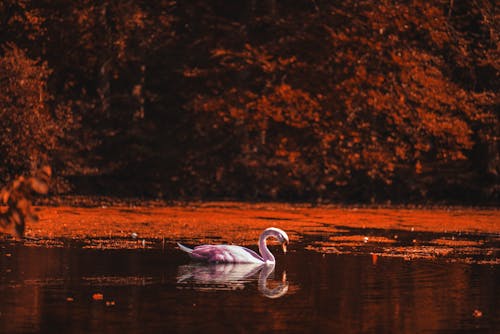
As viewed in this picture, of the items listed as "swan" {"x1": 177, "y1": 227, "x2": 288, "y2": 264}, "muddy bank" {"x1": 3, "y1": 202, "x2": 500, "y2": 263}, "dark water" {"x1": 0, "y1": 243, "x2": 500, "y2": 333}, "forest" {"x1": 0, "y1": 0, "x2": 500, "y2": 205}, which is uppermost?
"forest" {"x1": 0, "y1": 0, "x2": 500, "y2": 205}

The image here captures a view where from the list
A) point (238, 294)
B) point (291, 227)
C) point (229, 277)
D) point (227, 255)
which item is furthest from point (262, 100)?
point (238, 294)

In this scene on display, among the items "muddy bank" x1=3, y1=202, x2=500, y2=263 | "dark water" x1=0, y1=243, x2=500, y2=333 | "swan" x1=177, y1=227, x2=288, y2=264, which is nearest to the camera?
"dark water" x1=0, y1=243, x2=500, y2=333

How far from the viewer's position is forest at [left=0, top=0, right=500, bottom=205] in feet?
116

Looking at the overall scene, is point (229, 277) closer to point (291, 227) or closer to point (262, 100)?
point (291, 227)

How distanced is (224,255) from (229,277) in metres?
1.65

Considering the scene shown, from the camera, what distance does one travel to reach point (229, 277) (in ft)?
53.6

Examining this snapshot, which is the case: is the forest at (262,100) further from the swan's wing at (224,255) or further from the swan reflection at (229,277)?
the swan reflection at (229,277)

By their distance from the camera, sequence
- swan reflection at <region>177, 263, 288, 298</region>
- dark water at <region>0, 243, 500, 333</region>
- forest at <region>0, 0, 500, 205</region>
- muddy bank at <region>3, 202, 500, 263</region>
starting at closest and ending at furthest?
dark water at <region>0, 243, 500, 333</region> < swan reflection at <region>177, 263, 288, 298</region> < muddy bank at <region>3, 202, 500, 263</region> < forest at <region>0, 0, 500, 205</region>

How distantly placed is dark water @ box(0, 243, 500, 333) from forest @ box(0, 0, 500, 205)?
662 inches

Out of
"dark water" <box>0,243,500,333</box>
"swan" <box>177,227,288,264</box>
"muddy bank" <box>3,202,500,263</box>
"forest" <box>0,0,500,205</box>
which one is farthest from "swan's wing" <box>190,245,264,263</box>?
"forest" <box>0,0,500,205</box>

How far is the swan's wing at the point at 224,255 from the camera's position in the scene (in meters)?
18.0

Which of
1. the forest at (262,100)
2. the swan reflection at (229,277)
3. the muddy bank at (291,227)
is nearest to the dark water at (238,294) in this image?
the swan reflection at (229,277)

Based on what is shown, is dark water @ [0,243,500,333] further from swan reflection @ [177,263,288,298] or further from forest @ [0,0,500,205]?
forest @ [0,0,500,205]

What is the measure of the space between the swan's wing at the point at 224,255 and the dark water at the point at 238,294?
0.83ft
